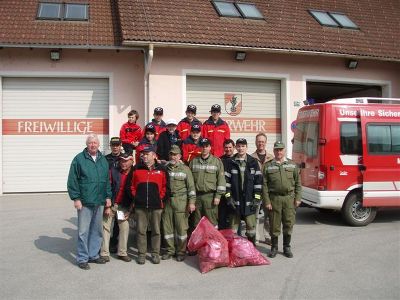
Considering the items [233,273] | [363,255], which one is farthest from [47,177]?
[363,255]

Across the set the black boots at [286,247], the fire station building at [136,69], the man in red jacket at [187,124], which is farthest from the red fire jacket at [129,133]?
the fire station building at [136,69]

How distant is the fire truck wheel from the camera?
7.65 metres

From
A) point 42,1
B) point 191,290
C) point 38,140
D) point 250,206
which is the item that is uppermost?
point 42,1

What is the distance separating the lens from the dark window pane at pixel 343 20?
43.5 feet

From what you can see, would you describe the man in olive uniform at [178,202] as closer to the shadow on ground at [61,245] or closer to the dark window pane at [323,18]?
the shadow on ground at [61,245]

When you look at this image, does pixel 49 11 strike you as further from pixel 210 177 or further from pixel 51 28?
pixel 210 177

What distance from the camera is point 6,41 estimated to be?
10.3 meters

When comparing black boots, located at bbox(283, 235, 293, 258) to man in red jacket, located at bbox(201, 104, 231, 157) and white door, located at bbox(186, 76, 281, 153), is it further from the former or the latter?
white door, located at bbox(186, 76, 281, 153)

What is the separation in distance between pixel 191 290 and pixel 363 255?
2777mm

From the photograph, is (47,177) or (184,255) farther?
(47,177)

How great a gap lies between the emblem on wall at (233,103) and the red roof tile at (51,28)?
3.49m

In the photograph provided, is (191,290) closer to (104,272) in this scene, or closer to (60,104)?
(104,272)

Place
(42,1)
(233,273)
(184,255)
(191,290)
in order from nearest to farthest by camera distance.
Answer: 1. (191,290)
2. (233,273)
3. (184,255)
4. (42,1)

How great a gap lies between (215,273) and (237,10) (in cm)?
947
